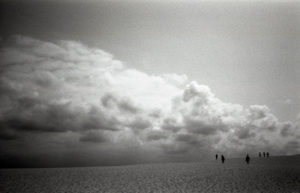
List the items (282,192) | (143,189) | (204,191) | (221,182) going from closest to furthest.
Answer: (282,192)
(204,191)
(143,189)
(221,182)

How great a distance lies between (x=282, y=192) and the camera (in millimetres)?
34469

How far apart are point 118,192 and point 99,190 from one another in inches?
174

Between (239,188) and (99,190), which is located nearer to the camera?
(239,188)

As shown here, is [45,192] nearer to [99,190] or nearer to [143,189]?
[99,190]


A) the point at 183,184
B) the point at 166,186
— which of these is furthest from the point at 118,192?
the point at 183,184

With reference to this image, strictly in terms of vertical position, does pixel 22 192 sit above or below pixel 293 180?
below

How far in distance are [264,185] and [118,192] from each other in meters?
19.6

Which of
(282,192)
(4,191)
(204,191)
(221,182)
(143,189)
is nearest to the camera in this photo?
(282,192)

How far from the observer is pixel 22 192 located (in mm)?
44469

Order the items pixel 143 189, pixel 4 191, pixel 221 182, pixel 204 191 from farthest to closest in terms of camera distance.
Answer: pixel 4 191 < pixel 221 182 < pixel 143 189 < pixel 204 191

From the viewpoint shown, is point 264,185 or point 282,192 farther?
point 264,185

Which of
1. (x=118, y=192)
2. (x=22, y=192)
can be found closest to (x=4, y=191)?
(x=22, y=192)

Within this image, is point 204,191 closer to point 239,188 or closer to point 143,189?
point 239,188

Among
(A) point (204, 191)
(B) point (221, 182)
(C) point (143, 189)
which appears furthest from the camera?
(B) point (221, 182)
